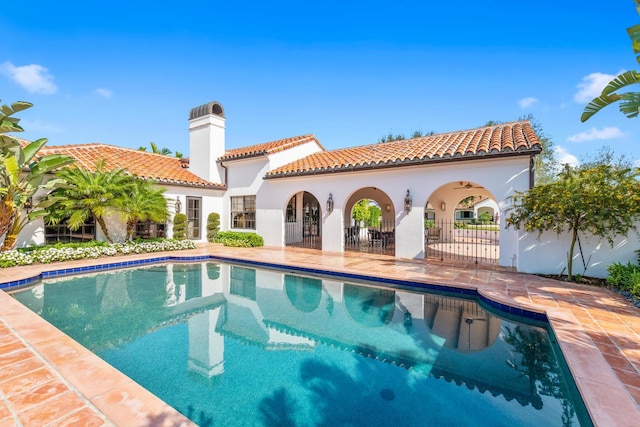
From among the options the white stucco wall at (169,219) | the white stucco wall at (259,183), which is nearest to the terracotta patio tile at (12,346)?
the white stucco wall at (169,219)

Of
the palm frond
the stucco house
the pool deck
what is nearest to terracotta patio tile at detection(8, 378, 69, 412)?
the pool deck

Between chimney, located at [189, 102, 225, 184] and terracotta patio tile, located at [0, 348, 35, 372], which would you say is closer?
terracotta patio tile, located at [0, 348, 35, 372]

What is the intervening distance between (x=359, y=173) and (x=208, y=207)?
33.8 ft

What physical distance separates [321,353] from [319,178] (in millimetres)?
11377

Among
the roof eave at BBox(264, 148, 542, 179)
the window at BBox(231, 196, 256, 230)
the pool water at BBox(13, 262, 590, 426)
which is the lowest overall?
the pool water at BBox(13, 262, 590, 426)

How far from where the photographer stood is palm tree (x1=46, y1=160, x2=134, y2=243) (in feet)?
40.4

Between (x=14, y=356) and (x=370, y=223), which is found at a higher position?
(x=370, y=223)

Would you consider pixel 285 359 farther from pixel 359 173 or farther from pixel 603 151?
pixel 603 151

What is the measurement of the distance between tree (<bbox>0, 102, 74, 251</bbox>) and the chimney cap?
30.9ft

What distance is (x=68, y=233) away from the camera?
14.0 metres

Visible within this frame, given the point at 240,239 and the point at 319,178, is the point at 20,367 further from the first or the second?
the point at 240,239

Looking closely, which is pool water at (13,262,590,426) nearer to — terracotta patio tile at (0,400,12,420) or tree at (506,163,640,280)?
terracotta patio tile at (0,400,12,420)

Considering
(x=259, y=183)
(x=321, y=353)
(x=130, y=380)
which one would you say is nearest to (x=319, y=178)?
(x=259, y=183)

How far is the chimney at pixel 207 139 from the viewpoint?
1970 centimetres
